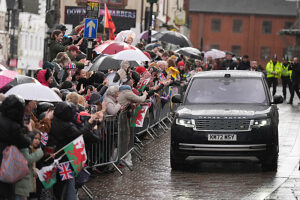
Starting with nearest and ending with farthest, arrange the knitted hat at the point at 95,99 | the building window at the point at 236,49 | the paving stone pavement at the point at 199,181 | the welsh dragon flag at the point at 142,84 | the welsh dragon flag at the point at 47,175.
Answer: the welsh dragon flag at the point at 47,175 → the paving stone pavement at the point at 199,181 → the knitted hat at the point at 95,99 → the welsh dragon flag at the point at 142,84 → the building window at the point at 236,49

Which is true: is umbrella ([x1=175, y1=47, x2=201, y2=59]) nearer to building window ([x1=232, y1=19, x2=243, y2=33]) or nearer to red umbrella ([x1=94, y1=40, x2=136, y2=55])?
red umbrella ([x1=94, y1=40, x2=136, y2=55])

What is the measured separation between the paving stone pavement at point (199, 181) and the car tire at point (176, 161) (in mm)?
121

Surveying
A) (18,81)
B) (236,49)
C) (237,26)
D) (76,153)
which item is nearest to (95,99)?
(18,81)

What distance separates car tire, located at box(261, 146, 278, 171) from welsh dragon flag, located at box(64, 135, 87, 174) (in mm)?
5037

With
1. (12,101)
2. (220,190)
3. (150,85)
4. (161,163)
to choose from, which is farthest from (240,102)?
(12,101)

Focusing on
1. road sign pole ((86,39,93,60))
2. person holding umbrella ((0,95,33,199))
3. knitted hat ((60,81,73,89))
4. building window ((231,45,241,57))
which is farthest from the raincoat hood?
building window ((231,45,241,57))

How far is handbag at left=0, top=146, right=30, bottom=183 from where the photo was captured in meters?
8.31

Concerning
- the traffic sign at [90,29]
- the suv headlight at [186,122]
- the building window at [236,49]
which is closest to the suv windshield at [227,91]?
the suv headlight at [186,122]

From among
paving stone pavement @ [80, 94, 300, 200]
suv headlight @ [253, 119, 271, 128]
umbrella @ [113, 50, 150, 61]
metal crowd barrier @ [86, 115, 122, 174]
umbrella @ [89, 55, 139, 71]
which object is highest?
umbrella @ [113, 50, 150, 61]

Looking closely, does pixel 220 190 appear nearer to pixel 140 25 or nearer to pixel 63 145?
pixel 63 145

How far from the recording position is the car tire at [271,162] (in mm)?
14016

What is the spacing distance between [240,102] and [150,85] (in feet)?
16.4

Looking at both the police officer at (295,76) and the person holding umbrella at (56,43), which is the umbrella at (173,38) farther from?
the person holding umbrella at (56,43)

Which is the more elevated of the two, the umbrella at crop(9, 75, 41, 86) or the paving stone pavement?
the umbrella at crop(9, 75, 41, 86)
